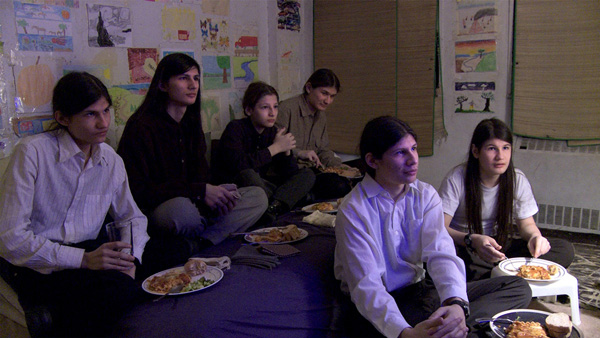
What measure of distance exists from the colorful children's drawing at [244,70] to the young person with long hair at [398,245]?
223 centimetres

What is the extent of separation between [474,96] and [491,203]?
1845 mm

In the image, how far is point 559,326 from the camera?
60.7 inches

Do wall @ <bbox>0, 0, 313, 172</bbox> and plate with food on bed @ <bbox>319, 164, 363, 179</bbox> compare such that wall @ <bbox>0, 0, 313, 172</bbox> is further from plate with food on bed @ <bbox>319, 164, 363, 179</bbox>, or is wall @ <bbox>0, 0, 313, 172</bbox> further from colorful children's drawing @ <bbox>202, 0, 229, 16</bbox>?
plate with food on bed @ <bbox>319, 164, 363, 179</bbox>

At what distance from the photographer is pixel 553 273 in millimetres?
1988

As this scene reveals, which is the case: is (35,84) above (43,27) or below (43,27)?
below

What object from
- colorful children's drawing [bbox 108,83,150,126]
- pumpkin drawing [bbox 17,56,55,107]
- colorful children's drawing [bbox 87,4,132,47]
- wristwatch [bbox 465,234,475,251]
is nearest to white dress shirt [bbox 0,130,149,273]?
pumpkin drawing [bbox 17,56,55,107]

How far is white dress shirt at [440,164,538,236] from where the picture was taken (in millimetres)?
2260

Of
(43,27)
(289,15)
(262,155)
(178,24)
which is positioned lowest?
(262,155)

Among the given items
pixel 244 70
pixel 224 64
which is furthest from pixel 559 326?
pixel 244 70

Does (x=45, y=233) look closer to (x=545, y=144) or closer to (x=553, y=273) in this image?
(x=553, y=273)

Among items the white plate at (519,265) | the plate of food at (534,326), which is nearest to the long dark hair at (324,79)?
the white plate at (519,265)

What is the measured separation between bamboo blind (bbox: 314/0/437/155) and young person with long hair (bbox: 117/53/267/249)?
2.06 metres

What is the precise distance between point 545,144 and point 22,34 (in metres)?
3.43

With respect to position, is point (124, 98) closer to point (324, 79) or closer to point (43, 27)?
point (43, 27)
